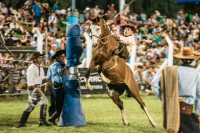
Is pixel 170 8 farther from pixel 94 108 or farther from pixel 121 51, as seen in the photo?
pixel 121 51

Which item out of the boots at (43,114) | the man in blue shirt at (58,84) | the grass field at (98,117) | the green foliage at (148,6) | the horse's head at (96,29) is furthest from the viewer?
the green foliage at (148,6)

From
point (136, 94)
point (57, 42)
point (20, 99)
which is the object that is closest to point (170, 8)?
point (57, 42)

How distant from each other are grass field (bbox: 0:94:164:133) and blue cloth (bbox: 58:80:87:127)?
0.65 feet

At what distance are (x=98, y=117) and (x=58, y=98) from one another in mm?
1766

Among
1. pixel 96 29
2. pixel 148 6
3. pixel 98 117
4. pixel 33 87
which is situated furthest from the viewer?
pixel 148 6

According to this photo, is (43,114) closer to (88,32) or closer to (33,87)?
(33,87)

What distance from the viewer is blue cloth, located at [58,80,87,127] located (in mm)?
7711

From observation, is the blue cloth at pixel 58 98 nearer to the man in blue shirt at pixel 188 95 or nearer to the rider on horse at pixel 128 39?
the rider on horse at pixel 128 39

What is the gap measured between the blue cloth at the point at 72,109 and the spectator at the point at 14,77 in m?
4.90

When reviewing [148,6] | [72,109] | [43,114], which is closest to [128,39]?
[72,109]

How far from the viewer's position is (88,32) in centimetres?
1664

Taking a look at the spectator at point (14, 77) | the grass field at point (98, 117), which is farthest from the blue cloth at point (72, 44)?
the spectator at point (14, 77)

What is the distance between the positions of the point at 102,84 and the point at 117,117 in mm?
3744

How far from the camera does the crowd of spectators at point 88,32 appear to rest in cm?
1459
